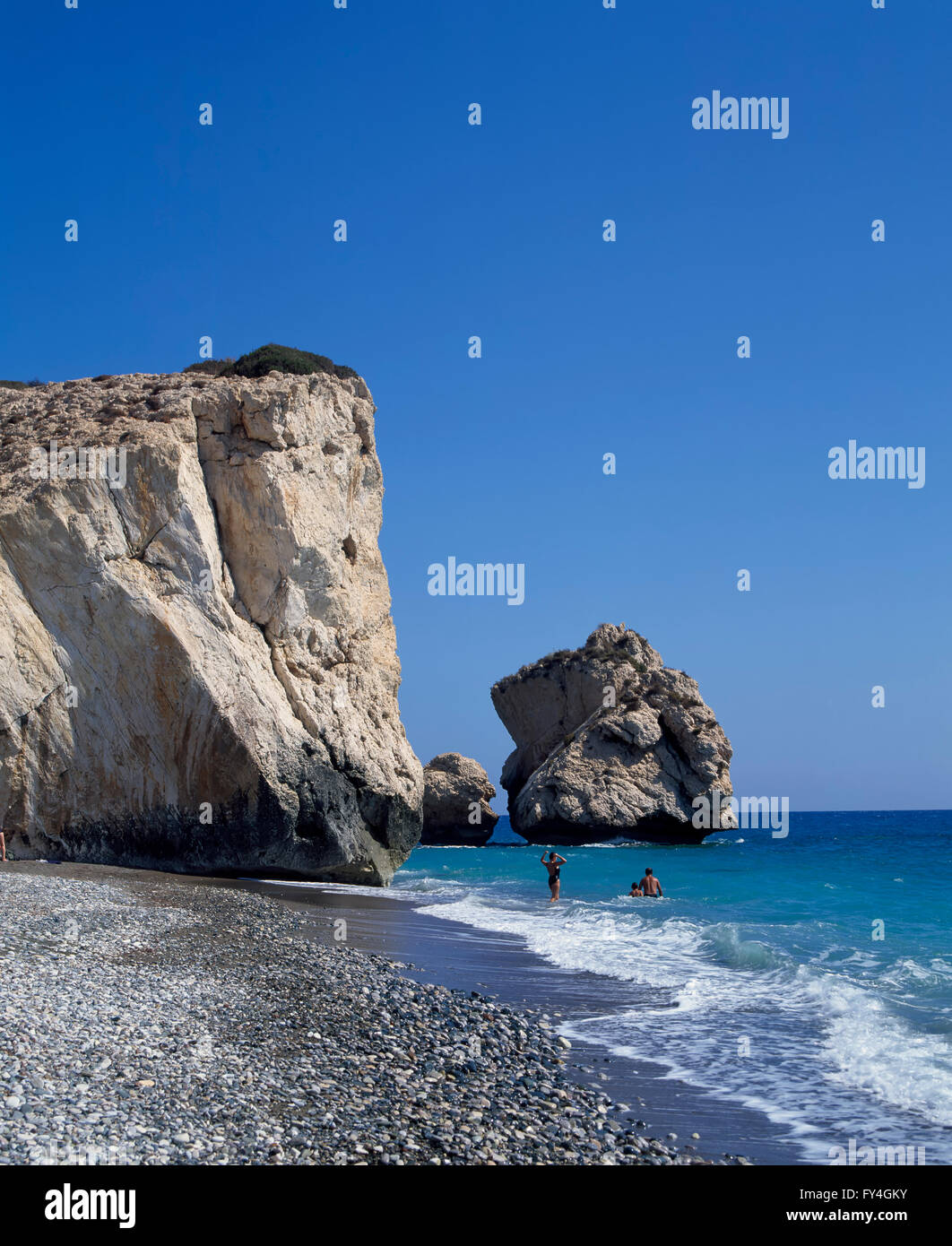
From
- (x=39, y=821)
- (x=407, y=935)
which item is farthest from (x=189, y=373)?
(x=407, y=935)

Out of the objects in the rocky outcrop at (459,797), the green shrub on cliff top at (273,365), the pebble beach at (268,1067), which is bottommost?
the rocky outcrop at (459,797)

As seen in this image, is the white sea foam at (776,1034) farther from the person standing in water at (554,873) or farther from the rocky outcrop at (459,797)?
the rocky outcrop at (459,797)

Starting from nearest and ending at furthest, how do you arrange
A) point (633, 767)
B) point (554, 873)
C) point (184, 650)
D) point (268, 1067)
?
point (268, 1067), point (184, 650), point (554, 873), point (633, 767)

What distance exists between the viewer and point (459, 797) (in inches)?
2891

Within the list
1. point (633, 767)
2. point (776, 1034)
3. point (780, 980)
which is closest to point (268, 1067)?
point (776, 1034)

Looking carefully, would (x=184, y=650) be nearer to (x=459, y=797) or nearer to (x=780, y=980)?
(x=780, y=980)

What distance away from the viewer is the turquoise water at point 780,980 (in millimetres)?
8141

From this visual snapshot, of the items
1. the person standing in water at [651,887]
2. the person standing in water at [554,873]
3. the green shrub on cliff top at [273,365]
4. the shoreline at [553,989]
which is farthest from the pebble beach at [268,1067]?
the green shrub on cliff top at [273,365]

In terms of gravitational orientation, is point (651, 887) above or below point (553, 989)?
below

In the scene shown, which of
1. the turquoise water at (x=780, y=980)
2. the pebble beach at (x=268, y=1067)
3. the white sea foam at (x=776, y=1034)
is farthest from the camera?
the turquoise water at (x=780, y=980)

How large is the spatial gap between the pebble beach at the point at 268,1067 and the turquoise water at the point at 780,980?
1.60m

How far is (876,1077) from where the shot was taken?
877cm

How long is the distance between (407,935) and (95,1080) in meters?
10.5

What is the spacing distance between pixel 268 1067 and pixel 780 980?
923 centimetres
